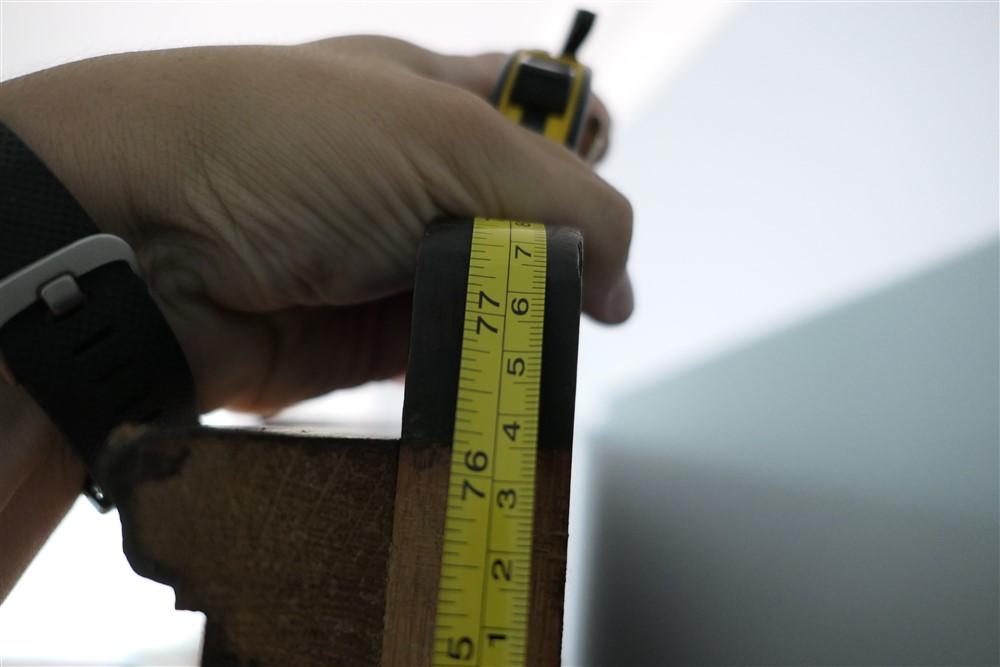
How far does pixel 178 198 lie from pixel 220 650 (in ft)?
1.18

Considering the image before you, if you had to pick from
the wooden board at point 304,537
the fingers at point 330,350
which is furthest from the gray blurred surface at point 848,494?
the fingers at point 330,350

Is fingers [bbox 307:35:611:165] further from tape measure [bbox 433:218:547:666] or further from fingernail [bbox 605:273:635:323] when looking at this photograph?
tape measure [bbox 433:218:547:666]

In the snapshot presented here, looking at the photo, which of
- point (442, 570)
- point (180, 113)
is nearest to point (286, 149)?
point (180, 113)

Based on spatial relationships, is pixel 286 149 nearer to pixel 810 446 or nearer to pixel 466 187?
pixel 466 187

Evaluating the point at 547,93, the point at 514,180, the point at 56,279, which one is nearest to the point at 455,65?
the point at 547,93

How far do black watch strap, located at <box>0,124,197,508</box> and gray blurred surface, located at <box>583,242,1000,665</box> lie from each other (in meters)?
0.53

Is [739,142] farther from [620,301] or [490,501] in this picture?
[490,501]

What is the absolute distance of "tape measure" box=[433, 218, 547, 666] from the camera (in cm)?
34

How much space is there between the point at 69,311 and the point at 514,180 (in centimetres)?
35

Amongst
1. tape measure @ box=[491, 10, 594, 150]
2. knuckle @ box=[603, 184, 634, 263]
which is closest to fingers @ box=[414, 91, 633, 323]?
knuckle @ box=[603, 184, 634, 263]

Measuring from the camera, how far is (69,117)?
0.50 meters

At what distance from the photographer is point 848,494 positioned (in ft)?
1.69

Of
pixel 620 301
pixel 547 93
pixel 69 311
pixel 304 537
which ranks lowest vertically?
pixel 304 537

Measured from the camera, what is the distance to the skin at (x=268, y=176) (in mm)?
505
